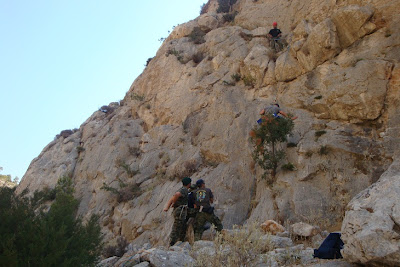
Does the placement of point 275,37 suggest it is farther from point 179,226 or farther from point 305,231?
point 305,231

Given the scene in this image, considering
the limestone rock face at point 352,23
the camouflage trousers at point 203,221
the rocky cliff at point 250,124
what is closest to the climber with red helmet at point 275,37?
the rocky cliff at point 250,124

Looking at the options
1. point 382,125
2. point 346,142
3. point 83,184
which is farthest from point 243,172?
point 83,184

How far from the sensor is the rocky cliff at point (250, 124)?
33.2ft

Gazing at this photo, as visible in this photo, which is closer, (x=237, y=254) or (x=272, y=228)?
(x=237, y=254)

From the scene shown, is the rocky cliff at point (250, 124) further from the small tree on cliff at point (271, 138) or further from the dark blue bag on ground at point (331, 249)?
the dark blue bag on ground at point (331, 249)

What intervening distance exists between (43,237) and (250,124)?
9894 millimetres

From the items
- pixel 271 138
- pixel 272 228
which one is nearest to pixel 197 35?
pixel 271 138

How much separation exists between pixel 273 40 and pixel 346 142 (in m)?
7.93

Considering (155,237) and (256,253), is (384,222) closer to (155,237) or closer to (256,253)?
(256,253)

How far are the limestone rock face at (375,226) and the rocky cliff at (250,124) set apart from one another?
457cm

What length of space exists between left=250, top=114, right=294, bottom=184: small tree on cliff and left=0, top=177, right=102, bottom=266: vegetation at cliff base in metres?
6.23

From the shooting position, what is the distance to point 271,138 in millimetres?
10602

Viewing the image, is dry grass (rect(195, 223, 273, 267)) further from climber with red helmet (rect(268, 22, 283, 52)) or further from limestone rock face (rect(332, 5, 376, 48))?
climber with red helmet (rect(268, 22, 283, 52))

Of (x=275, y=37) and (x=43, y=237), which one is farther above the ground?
(x=275, y=37)
